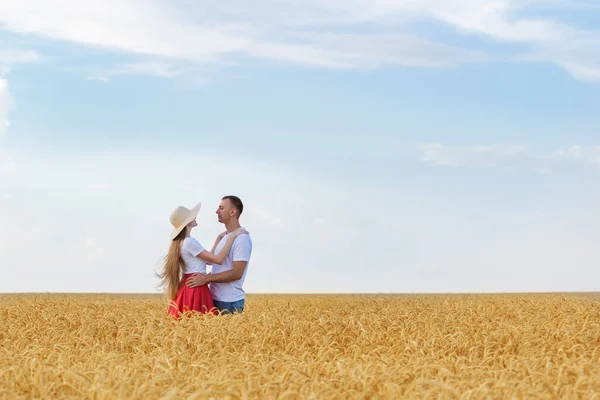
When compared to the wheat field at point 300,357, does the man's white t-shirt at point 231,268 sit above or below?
above

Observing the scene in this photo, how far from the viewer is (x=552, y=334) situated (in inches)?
335

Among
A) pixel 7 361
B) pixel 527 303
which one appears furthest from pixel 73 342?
pixel 527 303

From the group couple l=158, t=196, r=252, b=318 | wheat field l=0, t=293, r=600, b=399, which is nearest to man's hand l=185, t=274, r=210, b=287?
couple l=158, t=196, r=252, b=318

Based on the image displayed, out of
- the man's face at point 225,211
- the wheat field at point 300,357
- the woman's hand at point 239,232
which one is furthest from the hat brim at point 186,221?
the wheat field at point 300,357

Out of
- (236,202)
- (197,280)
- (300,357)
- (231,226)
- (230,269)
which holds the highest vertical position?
(236,202)

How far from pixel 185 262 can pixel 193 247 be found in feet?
1.10

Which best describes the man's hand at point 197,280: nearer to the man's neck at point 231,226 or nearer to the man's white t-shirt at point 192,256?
the man's white t-shirt at point 192,256

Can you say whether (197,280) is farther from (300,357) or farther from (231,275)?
(300,357)

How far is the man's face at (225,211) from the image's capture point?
10.5 metres

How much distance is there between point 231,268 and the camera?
10.5 m

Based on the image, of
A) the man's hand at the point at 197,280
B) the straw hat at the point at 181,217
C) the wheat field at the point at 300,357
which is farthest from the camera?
the straw hat at the point at 181,217

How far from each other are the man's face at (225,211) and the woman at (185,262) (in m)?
0.26

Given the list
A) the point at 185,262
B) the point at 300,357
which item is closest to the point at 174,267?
the point at 185,262

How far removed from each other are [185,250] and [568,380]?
5929 mm
